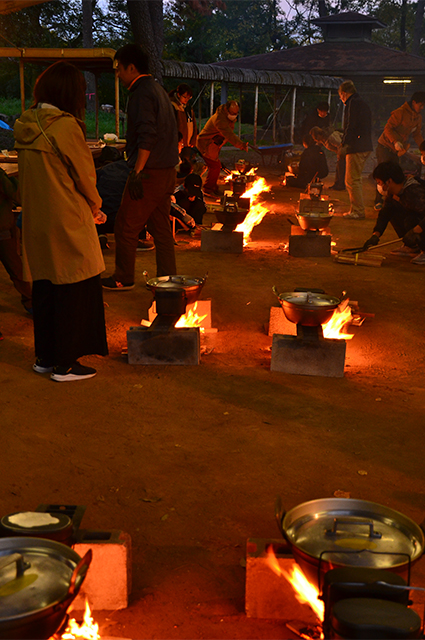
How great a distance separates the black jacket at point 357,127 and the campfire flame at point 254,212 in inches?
74.9

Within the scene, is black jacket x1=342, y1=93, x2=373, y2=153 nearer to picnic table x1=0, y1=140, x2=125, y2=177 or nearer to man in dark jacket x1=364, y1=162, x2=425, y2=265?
man in dark jacket x1=364, y1=162, x2=425, y2=265

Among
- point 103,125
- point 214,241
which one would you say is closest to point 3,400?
point 214,241

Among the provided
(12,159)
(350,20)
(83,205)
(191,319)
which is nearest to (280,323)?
(191,319)

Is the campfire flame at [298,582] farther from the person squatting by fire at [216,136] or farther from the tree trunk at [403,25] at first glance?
the tree trunk at [403,25]

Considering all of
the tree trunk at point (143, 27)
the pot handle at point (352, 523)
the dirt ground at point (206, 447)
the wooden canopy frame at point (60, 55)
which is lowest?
the dirt ground at point (206, 447)

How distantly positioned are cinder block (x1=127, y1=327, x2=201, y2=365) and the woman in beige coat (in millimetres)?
472

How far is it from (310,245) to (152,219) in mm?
3162

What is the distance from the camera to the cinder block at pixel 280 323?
5305 mm

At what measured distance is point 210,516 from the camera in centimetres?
289

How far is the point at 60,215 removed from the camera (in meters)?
3.82

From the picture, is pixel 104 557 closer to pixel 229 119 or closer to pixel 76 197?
pixel 76 197

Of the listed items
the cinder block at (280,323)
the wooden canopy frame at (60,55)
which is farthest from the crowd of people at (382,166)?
the wooden canopy frame at (60,55)

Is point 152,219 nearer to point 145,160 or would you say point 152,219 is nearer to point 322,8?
point 145,160

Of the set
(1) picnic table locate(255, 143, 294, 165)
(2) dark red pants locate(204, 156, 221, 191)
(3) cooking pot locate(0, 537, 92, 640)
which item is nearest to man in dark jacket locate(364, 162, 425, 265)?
(2) dark red pants locate(204, 156, 221, 191)
